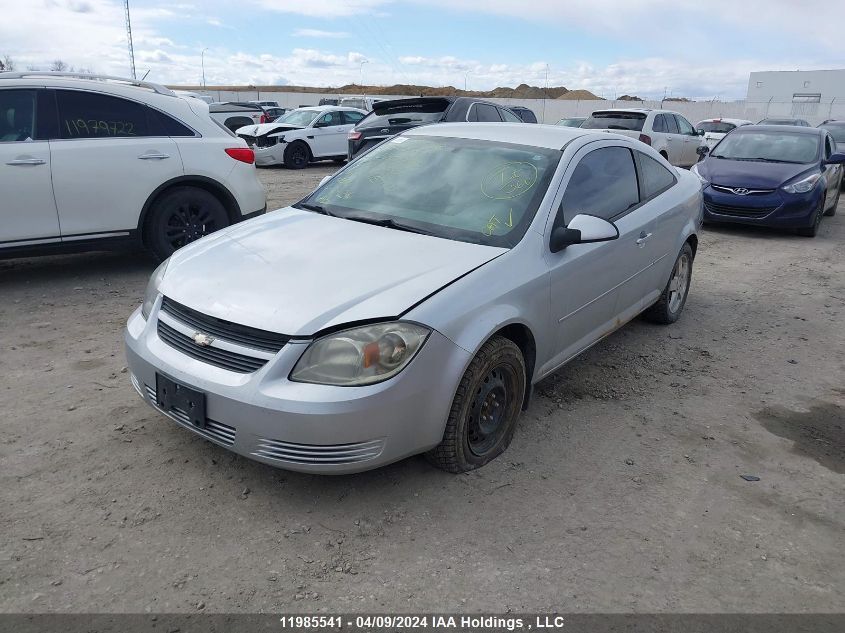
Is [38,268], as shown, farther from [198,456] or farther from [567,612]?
[567,612]

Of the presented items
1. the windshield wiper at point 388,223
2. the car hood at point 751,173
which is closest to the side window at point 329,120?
the car hood at point 751,173

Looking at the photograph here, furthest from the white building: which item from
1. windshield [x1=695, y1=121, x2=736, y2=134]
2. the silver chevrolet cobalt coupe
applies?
the silver chevrolet cobalt coupe

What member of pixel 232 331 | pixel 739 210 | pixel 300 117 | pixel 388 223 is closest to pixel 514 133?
pixel 388 223

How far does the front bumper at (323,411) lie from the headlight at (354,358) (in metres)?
0.04

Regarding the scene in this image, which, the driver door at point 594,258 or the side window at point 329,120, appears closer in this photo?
the driver door at point 594,258

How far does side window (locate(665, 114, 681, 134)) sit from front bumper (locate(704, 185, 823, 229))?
23.5 ft

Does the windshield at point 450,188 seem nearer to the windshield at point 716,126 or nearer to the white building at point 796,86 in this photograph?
the windshield at point 716,126

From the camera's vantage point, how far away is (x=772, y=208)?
31.3 ft

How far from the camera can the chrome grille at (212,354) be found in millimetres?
2836

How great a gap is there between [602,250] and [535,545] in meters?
1.93

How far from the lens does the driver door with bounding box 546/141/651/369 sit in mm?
3732

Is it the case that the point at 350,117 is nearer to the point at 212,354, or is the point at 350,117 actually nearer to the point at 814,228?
the point at 814,228

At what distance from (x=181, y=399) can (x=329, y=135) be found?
15.6 m
